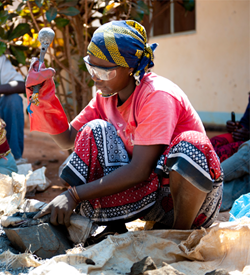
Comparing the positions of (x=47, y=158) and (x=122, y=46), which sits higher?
(x=122, y=46)

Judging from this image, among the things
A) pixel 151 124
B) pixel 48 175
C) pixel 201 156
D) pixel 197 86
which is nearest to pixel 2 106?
pixel 48 175

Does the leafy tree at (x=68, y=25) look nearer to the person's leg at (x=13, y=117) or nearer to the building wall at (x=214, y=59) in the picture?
the person's leg at (x=13, y=117)

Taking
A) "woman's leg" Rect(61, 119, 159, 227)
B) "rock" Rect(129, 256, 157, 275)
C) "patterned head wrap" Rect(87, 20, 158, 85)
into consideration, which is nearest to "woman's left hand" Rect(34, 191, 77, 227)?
"woman's leg" Rect(61, 119, 159, 227)

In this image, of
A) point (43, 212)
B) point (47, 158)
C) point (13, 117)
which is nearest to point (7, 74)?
point (13, 117)

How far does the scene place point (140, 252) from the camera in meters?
1.71

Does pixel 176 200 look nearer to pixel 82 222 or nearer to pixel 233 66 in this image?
pixel 82 222

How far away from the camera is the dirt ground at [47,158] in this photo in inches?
124

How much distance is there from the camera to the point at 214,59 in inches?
264

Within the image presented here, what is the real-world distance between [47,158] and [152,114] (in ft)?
10.5

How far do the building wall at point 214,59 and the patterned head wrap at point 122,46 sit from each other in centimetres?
491

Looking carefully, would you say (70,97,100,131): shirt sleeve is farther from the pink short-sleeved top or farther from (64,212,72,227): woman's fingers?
(64,212,72,227): woman's fingers

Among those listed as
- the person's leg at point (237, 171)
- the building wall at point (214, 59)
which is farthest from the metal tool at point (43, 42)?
the building wall at point (214, 59)

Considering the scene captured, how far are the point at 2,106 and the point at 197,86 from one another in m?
4.45

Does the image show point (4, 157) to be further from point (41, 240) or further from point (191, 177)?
point (191, 177)
